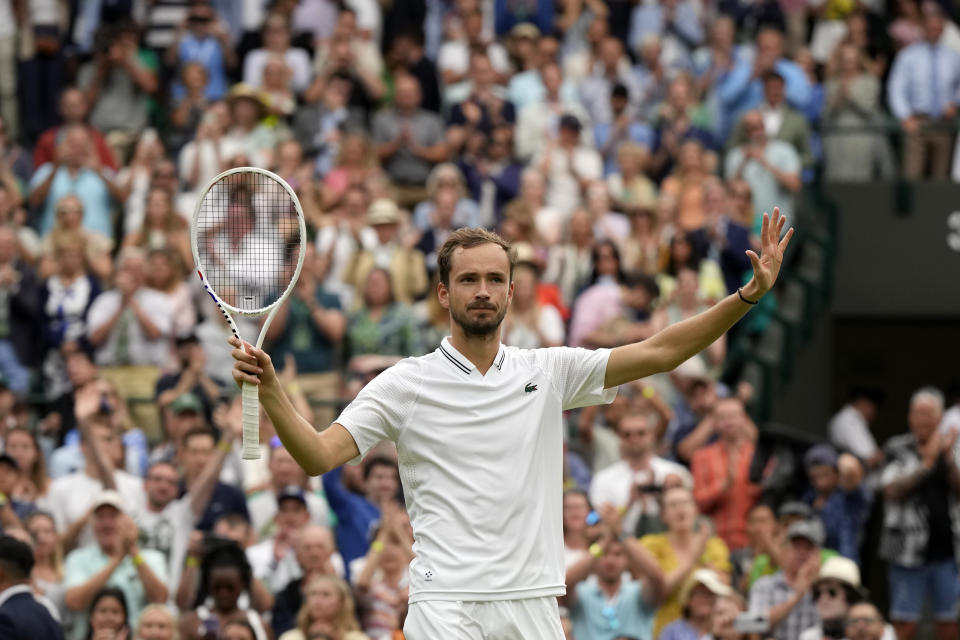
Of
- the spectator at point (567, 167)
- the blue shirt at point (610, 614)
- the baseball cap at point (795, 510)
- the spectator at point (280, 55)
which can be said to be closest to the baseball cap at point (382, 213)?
the spectator at point (567, 167)

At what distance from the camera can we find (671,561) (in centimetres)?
1142

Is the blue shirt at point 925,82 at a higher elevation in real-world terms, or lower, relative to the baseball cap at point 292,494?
higher

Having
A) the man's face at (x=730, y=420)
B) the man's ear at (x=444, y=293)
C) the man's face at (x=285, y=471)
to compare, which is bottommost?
the man's face at (x=285, y=471)

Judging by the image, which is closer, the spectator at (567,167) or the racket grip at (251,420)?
the racket grip at (251,420)

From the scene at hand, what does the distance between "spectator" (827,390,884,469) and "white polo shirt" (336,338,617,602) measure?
26.9ft

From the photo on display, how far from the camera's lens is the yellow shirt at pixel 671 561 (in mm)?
11195

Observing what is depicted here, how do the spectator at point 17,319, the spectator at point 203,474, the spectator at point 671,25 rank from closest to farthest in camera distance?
the spectator at point 203,474 → the spectator at point 17,319 → the spectator at point 671,25

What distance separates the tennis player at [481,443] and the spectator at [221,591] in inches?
169

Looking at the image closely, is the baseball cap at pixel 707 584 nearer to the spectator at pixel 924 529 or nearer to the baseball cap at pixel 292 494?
the spectator at pixel 924 529

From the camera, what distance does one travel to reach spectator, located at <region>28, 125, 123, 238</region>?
613 inches

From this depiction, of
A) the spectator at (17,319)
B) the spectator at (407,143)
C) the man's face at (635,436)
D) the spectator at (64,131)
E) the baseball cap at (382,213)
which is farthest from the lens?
the spectator at (407,143)

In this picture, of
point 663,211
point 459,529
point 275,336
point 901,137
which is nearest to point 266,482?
point 275,336

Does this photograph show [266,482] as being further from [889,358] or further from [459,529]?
[889,358]

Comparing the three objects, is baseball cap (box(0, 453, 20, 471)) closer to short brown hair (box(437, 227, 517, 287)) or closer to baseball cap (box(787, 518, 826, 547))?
baseball cap (box(787, 518, 826, 547))
